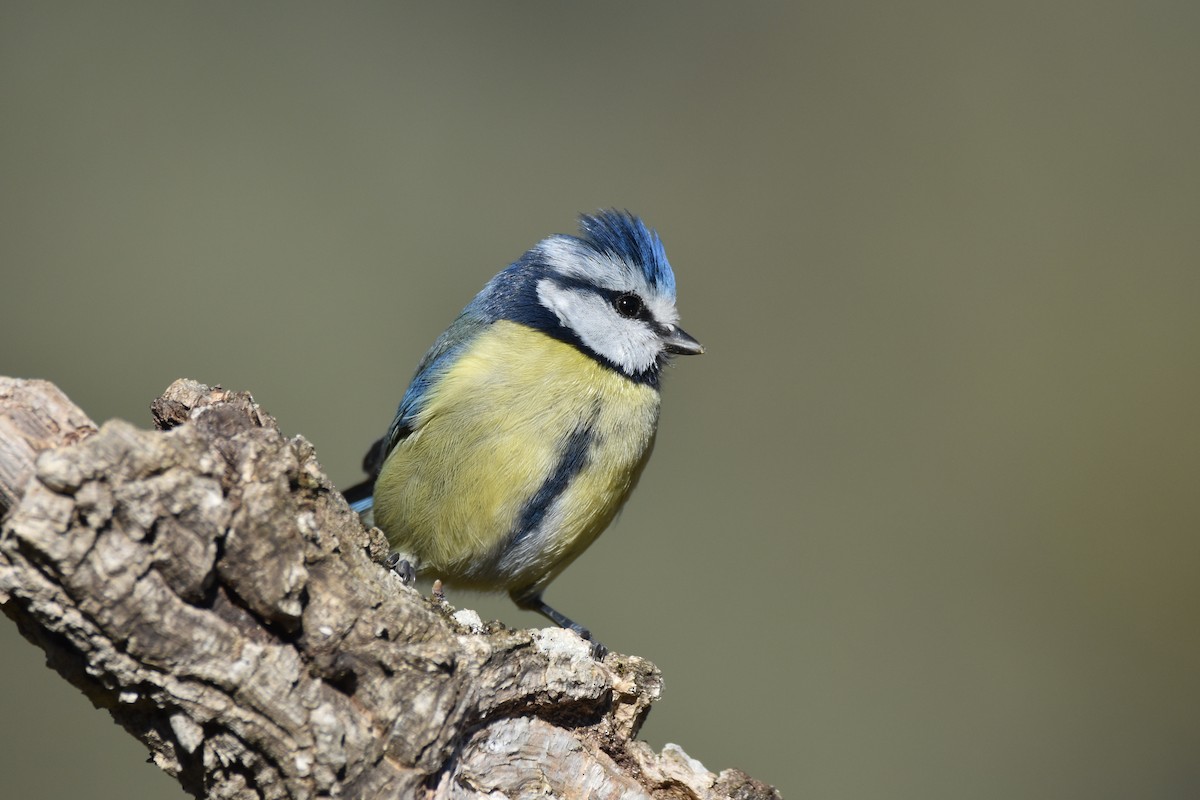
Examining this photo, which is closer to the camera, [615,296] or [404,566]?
[404,566]

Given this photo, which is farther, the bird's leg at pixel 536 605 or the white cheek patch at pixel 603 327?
the bird's leg at pixel 536 605

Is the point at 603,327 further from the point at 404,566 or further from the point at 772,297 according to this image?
the point at 772,297

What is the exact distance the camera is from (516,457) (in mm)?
2676

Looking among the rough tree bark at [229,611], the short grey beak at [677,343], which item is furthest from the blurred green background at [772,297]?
the rough tree bark at [229,611]

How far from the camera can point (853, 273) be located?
20.1ft

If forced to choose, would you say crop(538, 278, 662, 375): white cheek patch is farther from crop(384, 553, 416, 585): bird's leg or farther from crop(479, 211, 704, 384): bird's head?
crop(384, 553, 416, 585): bird's leg

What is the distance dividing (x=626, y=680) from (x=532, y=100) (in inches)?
200

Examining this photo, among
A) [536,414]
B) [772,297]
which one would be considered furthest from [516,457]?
[772,297]

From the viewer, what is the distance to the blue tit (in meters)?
2.71

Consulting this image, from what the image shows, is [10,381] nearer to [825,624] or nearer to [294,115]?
[825,624]

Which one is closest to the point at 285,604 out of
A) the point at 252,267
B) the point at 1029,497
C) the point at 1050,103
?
the point at 252,267

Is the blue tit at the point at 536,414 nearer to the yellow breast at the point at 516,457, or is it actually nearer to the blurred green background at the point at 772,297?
the yellow breast at the point at 516,457

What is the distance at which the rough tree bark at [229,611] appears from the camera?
1426mm

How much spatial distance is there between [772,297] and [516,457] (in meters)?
3.64
